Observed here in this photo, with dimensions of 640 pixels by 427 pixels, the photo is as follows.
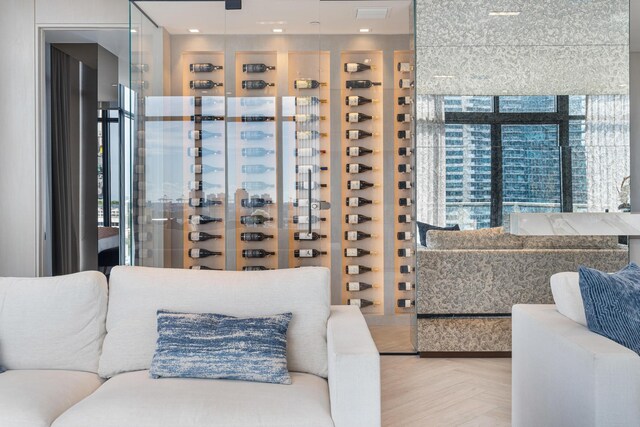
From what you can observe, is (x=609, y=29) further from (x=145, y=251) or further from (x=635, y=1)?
(x=145, y=251)

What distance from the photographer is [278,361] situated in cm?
232

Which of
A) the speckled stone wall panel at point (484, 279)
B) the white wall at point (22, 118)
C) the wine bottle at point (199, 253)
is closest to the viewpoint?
the speckled stone wall panel at point (484, 279)

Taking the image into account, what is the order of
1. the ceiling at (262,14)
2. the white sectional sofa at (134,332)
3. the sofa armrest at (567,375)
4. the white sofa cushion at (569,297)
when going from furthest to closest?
the ceiling at (262,14) < the white sofa cushion at (569,297) < the white sectional sofa at (134,332) < the sofa armrest at (567,375)

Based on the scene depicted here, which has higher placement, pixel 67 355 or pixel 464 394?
pixel 67 355

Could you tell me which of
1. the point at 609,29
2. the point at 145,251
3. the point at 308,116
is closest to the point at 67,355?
the point at 145,251

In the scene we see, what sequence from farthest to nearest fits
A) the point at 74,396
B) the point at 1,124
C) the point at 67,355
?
the point at 1,124, the point at 67,355, the point at 74,396

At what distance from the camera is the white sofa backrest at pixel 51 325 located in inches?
99.6

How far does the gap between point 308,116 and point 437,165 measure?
1093mm

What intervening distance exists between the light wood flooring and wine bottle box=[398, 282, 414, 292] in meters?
0.53

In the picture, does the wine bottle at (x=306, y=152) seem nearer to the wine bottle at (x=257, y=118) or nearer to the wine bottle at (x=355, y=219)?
the wine bottle at (x=257, y=118)

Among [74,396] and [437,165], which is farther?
[437,165]

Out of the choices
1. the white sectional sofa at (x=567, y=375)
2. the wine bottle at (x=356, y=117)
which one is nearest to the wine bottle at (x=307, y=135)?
the wine bottle at (x=356, y=117)

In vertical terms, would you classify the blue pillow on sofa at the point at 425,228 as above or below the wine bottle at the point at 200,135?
below

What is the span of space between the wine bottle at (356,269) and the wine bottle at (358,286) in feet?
0.30
